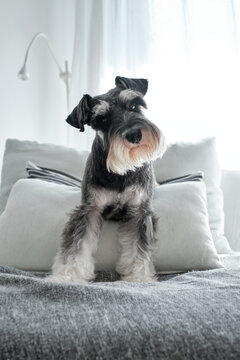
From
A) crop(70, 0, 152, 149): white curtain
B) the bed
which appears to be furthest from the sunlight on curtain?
the bed

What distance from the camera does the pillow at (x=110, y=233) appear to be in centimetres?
151

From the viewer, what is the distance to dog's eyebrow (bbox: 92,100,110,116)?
1622 millimetres

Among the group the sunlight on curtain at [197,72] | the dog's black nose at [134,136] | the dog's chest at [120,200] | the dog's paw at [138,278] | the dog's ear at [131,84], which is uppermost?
the sunlight on curtain at [197,72]

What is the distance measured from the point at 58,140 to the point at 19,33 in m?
1.11

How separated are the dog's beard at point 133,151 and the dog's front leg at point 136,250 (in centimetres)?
24

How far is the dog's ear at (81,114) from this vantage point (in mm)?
1631

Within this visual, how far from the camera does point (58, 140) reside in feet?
12.3

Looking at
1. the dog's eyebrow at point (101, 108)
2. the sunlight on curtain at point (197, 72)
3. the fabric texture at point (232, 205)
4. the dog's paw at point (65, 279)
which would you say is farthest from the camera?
the sunlight on curtain at point (197, 72)

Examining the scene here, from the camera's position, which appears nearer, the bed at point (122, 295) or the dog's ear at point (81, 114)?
the bed at point (122, 295)

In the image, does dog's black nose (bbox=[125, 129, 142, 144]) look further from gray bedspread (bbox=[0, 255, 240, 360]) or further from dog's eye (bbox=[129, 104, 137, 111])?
gray bedspread (bbox=[0, 255, 240, 360])

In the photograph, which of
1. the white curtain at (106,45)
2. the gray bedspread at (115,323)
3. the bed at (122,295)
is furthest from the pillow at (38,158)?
the gray bedspread at (115,323)

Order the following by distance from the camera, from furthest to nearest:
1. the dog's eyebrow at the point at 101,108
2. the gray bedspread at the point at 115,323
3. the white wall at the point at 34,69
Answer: the white wall at the point at 34,69 → the dog's eyebrow at the point at 101,108 → the gray bedspread at the point at 115,323

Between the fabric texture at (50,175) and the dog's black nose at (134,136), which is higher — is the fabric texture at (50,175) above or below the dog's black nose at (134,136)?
below

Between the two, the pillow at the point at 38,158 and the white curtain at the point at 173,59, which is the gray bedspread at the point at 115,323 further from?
the white curtain at the point at 173,59
